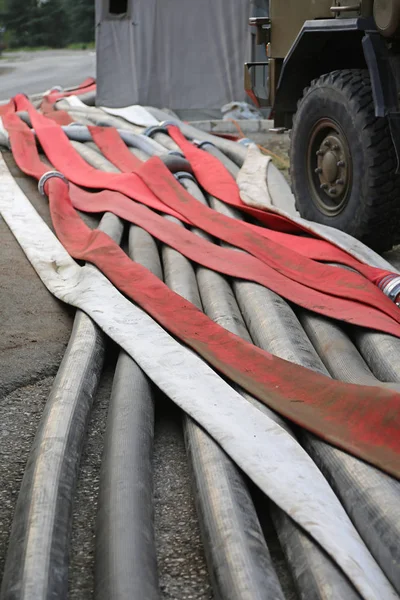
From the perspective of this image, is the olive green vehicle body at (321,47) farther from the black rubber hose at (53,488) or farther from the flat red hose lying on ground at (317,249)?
the black rubber hose at (53,488)

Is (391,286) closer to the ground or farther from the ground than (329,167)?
closer to the ground

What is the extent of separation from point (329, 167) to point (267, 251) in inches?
39.3

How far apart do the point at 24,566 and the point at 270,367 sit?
1.31 metres

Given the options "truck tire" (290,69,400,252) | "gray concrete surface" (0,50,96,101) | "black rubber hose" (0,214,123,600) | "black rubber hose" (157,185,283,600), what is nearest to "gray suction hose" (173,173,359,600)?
"black rubber hose" (157,185,283,600)

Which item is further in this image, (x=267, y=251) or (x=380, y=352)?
(x=267, y=251)

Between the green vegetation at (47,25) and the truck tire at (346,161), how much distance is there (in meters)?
46.7

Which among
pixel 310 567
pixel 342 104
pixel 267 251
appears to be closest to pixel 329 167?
pixel 342 104

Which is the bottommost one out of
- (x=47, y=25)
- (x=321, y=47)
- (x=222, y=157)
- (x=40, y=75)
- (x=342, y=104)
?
(x=40, y=75)

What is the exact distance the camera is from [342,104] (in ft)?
15.9

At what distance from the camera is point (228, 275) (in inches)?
165

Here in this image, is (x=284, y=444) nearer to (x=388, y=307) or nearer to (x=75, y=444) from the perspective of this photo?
(x=75, y=444)

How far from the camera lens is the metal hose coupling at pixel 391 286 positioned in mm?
3787

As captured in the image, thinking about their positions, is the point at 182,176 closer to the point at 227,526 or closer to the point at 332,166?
the point at 332,166

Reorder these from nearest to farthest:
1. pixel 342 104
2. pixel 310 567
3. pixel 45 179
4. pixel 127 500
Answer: pixel 310 567, pixel 127 500, pixel 342 104, pixel 45 179
